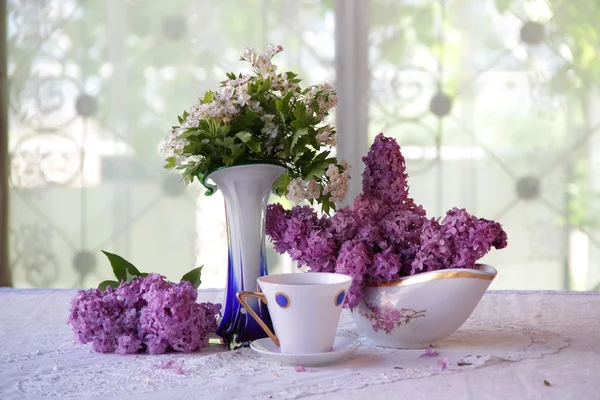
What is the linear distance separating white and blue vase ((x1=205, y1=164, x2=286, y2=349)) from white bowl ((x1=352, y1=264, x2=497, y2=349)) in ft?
0.49

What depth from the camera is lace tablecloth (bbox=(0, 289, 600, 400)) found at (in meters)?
0.71

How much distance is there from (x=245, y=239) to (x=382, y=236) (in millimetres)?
182

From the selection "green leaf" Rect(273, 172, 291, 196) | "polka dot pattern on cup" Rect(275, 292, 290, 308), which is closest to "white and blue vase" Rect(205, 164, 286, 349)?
"green leaf" Rect(273, 172, 291, 196)

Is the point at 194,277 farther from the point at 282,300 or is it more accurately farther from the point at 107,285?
the point at 282,300

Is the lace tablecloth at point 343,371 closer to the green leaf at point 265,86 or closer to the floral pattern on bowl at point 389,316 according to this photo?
the floral pattern on bowl at point 389,316

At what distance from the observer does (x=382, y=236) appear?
928mm

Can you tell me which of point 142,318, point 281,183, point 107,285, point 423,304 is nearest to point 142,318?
point 142,318

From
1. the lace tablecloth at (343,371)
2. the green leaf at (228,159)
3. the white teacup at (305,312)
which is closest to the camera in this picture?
the lace tablecloth at (343,371)

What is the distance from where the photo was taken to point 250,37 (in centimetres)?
228

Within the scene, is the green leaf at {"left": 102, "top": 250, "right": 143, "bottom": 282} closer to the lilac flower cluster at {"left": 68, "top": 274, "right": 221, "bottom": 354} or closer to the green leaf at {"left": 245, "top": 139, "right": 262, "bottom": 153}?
the lilac flower cluster at {"left": 68, "top": 274, "right": 221, "bottom": 354}

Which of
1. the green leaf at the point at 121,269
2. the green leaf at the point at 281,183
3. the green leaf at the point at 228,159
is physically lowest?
the green leaf at the point at 121,269

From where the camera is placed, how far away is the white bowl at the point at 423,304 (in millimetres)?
865

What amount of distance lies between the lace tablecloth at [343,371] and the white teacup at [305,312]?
0.03 meters

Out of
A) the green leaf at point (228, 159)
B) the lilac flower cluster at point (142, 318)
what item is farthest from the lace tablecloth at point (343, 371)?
the green leaf at point (228, 159)
